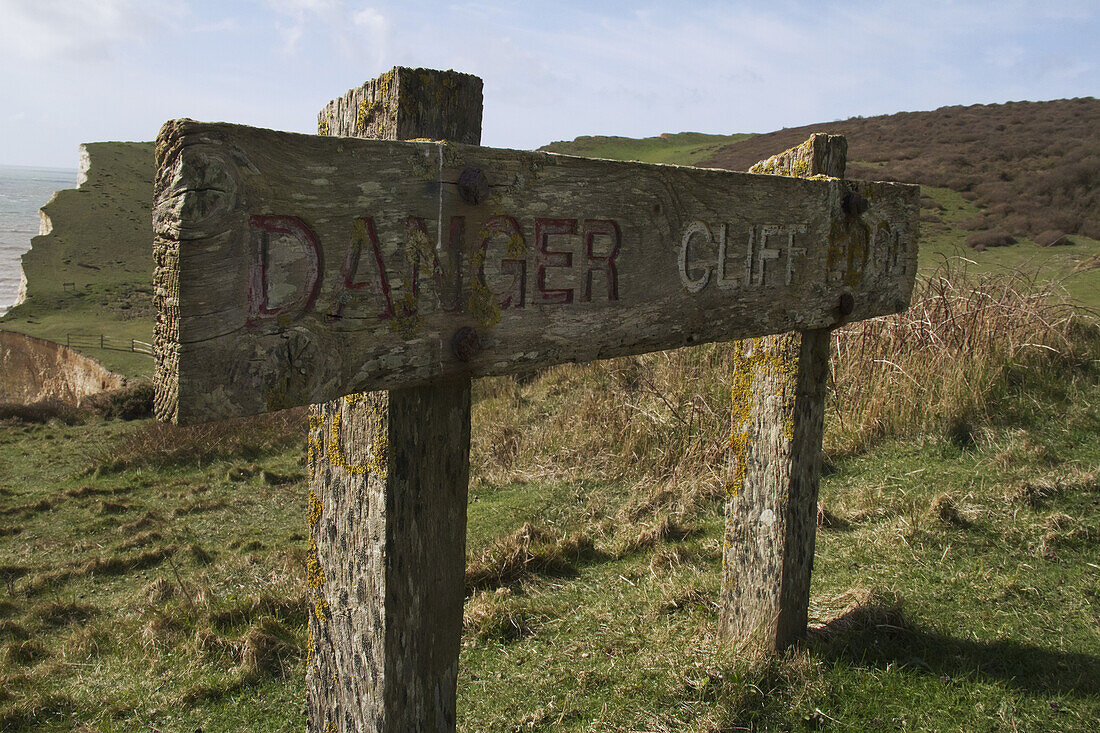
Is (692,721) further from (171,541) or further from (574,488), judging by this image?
(171,541)

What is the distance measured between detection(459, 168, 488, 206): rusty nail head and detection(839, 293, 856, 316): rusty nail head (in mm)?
1604

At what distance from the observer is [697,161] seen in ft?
98.5

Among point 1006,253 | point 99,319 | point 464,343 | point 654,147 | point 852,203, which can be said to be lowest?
point 99,319

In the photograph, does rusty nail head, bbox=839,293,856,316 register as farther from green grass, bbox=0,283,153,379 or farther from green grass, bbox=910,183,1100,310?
green grass, bbox=0,283,153,379

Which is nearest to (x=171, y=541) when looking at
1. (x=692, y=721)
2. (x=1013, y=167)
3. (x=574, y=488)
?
(x=574, y=488)

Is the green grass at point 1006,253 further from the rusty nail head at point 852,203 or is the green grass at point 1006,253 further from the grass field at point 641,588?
the rusty nail head at point 852,203

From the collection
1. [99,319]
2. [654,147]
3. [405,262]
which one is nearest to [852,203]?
[405,262]

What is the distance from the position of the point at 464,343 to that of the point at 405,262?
19 cm

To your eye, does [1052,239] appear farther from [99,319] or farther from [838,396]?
[99,319]

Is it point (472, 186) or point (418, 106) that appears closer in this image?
point (472, 186)

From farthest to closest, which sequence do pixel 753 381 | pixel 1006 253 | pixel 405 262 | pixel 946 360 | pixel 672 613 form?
1. pixel 1006 253
2. pixel 946 360
3. pixel 672 613
4. pixel 753 381
5. pixel 405 262

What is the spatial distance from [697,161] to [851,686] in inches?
1157

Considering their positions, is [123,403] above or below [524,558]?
below

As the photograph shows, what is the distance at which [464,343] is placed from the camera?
4.45ft
